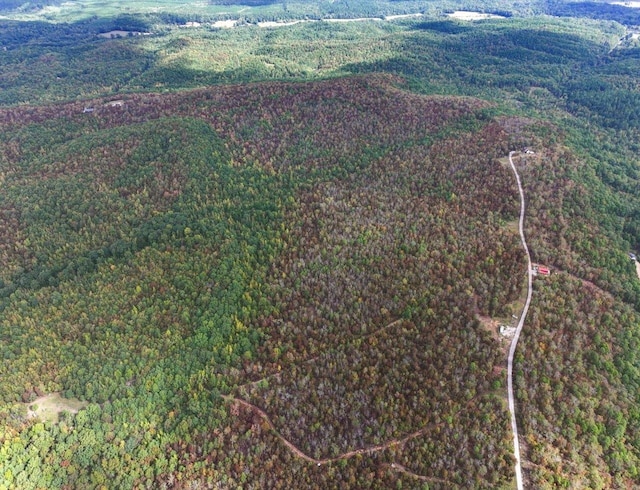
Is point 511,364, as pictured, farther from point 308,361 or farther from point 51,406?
point 51,406

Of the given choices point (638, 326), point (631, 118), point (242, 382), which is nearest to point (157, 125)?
point (242, 382)

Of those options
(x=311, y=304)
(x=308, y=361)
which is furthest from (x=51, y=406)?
(x=311, y=304)

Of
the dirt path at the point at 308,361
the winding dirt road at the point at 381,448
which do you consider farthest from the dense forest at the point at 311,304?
the dirt path at the point at 308,361

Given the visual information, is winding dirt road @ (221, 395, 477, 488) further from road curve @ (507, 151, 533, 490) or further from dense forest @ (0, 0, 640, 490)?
road curve @ (507, 151, 533, 490)

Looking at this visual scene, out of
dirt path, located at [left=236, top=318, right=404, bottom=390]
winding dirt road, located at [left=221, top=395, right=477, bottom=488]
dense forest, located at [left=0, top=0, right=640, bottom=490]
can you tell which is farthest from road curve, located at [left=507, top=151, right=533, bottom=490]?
dirt path, located at [left=236, top=318, right=404, bottom=390]


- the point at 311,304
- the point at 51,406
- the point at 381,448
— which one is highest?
the point at 311,304

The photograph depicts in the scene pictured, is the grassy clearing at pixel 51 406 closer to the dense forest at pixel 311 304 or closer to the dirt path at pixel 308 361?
the dense forest at pixel 311 304
